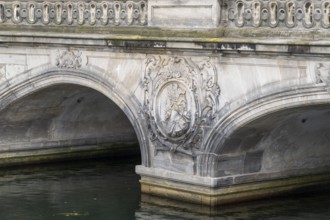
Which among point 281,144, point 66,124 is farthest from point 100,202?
point 66,124

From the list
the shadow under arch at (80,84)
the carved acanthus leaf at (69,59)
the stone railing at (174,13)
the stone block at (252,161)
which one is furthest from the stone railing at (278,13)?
the carved acanthus leaf at (69,59)

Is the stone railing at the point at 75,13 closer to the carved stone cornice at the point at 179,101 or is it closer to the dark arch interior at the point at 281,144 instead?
the carved stone cornice at the point at 179,101

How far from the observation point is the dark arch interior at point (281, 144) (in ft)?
46.5

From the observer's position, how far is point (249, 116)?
44.5 feet

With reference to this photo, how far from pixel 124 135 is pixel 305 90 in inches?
317

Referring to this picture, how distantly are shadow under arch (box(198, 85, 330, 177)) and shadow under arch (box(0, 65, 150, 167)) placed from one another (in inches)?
51.9

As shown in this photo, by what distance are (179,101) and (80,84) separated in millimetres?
2547

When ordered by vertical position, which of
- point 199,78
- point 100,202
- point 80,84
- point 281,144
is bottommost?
point 100,202

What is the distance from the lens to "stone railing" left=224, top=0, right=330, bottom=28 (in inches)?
491

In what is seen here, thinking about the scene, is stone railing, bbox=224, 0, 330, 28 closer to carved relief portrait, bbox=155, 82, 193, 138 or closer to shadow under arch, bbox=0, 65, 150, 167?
carved relief portrait, bbox=155, 82, 193, 138

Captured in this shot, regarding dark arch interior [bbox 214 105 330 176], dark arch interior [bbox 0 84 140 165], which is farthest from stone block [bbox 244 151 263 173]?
dark arch interior [bbox 0 84 140 165]

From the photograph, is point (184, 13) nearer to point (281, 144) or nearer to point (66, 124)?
point (281, 144)

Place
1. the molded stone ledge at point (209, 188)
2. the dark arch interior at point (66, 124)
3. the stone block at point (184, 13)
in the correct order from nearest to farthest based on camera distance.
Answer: the stone block at point (184, 13)
the molded stone ledge at point (209, 188)
the dark arch interior at point (66, 124)

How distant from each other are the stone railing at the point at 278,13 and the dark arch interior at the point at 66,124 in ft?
16.2
